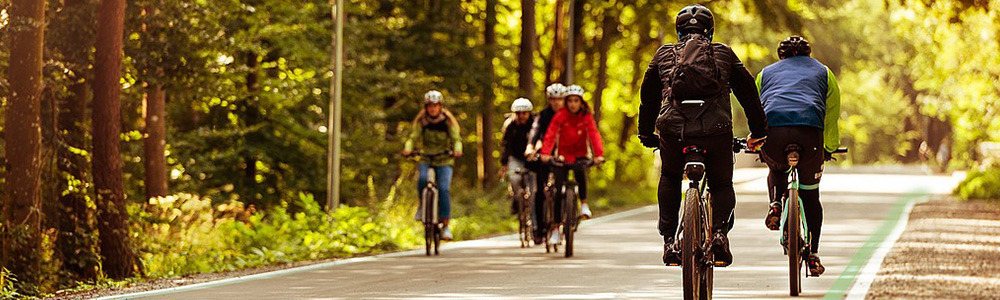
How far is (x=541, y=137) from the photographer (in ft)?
53.2

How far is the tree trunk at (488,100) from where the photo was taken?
3241 centimetres

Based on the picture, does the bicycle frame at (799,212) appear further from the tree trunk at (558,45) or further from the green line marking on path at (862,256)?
the tree trunk at (558,45)

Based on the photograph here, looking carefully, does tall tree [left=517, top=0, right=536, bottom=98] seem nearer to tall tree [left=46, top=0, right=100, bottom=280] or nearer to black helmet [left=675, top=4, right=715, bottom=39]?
tall tree [left=46, top=0, right=100, bottom=280]

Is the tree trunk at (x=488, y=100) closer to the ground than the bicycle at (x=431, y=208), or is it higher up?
higher up

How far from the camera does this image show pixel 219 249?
1727 centimetres

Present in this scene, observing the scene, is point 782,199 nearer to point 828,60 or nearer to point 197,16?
point 197,16

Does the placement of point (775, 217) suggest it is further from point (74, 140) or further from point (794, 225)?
point (74, 140)

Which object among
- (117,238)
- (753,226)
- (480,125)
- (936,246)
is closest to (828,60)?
(480,125)

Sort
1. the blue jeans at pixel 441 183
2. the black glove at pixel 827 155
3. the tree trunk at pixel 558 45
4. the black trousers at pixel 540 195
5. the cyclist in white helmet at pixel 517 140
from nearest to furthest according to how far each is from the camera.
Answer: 1. the black glove at pixel 827 155
2. the black trousers at pixel 540 195
3. the blue jeans at pixel 441 183
4. the cyclist in white helmet at pixel 517 140
5. the tree trunk at pixel 558 45

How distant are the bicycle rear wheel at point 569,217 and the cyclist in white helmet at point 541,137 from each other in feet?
1.61

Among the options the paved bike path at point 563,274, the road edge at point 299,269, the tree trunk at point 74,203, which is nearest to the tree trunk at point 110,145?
the tree trunk at point 74,203

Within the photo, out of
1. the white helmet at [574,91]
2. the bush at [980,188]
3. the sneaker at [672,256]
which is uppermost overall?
the white helmet at [574,91]

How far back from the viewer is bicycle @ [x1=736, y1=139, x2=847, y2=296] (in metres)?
10.6

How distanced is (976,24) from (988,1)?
12941 mm
